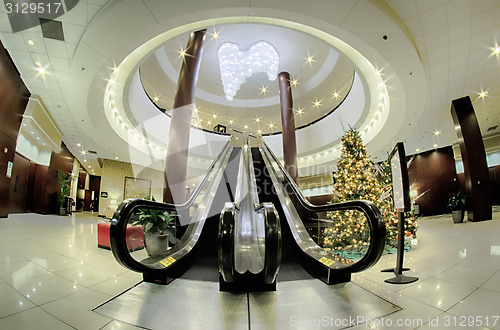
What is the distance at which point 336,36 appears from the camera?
455cm

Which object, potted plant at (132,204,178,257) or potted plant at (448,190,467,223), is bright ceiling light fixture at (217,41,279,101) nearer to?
potted plant at (132,204,178,257)

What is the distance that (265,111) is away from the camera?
589 inches

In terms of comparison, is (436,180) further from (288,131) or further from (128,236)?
(128,236)

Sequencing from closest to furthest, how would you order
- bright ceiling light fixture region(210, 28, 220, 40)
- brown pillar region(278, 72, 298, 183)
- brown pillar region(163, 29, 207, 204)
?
brown pillar region(163, 29, 207, 204) → brown pillar region(278, 72, 298, 183) → bright ceiling light fixture region(210, 28, 220, 40)

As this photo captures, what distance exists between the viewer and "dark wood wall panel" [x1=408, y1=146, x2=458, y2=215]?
37.5 feet

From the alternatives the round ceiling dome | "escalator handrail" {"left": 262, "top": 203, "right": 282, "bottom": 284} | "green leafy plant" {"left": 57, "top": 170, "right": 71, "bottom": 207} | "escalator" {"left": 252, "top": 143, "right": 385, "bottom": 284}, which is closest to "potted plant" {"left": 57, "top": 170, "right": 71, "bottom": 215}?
"green leafy plant" {"left": 57, "top": 170, "right": 71, "bottom": 207}

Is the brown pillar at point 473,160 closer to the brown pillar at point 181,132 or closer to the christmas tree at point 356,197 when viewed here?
the christmas tree at point 356,197

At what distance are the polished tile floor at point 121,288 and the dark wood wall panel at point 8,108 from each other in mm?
4874

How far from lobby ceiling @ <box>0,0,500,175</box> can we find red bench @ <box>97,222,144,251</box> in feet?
12.0

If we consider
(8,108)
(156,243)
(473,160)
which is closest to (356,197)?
(156,243)

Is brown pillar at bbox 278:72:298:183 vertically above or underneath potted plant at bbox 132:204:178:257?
above

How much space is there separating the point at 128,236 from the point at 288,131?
7850mm

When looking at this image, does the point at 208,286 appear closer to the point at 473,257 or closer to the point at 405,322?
the point at 405,322

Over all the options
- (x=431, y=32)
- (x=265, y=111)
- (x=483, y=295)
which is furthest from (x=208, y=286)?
(x=265, y=111)
